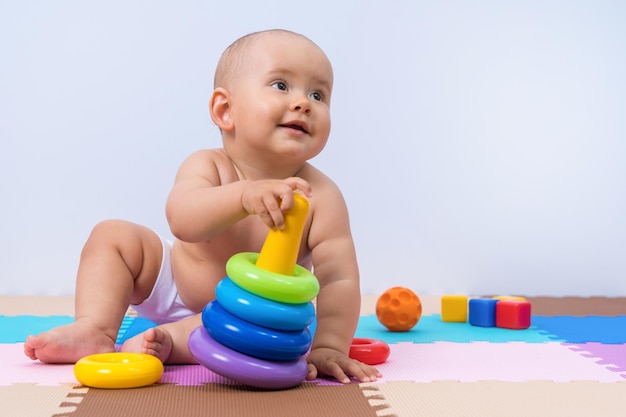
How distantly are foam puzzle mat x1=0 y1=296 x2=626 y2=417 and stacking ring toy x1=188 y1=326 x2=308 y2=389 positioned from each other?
2cm

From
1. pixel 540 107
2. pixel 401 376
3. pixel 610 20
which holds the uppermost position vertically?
pixel 610 20

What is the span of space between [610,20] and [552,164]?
0.50 m

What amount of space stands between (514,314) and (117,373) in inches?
36.2

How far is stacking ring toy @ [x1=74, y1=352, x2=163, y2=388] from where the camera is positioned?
0.93 m

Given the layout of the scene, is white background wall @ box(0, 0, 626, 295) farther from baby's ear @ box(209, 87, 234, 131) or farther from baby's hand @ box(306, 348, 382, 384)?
baby's hand @ box(306, 348, 382, 384)

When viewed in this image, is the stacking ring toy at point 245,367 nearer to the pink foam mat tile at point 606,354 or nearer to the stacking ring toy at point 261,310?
the stacking ring toy at point 261,310

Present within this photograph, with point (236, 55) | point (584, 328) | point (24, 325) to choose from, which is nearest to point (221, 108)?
point (236, 55)

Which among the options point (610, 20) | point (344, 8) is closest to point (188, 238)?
point (344, 8)

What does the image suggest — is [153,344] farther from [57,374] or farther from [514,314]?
[514,314]

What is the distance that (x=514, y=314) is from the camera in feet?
5.22

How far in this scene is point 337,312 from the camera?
112 centimetres

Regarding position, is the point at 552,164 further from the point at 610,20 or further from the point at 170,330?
the point at 170,330

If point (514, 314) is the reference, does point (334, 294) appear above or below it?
above

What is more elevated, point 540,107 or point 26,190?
point 540,107
